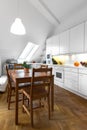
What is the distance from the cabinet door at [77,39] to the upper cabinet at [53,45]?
1070 mm

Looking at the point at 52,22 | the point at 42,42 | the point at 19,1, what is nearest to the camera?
the point at 19,1

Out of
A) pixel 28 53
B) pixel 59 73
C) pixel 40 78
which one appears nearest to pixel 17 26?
pixel 40 78

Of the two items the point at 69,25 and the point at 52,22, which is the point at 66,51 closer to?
the point at 69,25

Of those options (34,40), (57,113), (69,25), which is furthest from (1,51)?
(57,113)

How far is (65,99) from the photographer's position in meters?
3.42

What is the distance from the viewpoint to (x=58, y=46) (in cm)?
525

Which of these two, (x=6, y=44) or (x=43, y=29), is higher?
(x=43, y=29)

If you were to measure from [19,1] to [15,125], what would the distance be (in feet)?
12.4

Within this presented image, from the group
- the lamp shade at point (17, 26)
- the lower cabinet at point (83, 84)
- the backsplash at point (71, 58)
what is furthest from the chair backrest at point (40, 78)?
the backsplash at point (71, 58)

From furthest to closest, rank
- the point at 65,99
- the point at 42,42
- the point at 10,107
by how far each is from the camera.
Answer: the point at 42,42, the point at 65,99, the point at 10,107

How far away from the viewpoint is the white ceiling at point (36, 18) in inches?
160

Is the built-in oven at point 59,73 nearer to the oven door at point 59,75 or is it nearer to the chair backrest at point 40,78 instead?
the oven door at point 59,75

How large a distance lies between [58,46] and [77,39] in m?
1.29

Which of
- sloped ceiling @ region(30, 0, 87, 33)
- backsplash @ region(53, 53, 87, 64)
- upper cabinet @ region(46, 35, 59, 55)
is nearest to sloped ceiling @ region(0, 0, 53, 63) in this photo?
sloped ceiling @ region(30, 0, 87, 33)
